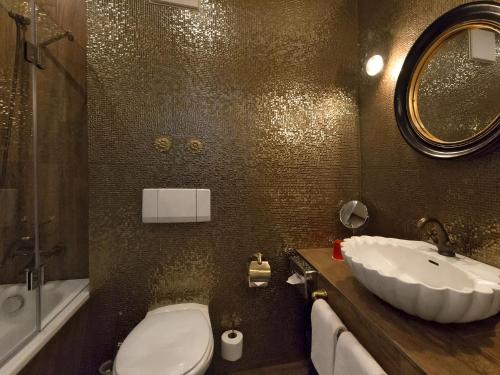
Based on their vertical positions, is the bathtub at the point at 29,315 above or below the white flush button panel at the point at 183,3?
below

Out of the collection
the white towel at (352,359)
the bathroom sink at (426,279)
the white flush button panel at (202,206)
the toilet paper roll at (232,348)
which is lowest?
the toilet paper roll at (232,348)

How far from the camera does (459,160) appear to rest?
875 millimetres

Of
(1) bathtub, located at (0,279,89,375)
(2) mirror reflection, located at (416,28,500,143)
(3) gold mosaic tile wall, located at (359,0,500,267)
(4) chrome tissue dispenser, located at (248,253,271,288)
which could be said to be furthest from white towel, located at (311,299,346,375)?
(1) bathtub, located at (0,279,89,375)

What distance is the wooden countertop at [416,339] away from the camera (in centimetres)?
47

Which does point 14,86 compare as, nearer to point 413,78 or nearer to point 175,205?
point 175,205

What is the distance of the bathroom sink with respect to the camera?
53 cm

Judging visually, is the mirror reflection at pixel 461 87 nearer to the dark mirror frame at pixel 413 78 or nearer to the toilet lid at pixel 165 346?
the dark mirror frame at pixel 413 78

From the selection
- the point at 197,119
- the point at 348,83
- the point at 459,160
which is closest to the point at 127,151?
the point at 197,119

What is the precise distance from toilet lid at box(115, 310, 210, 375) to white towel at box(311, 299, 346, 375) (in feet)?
1.55

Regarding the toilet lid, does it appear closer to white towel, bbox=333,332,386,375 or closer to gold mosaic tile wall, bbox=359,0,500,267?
white towel, bbox=333,332,386,375

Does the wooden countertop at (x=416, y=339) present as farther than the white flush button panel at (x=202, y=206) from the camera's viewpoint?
No

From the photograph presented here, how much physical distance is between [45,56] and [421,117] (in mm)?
2004

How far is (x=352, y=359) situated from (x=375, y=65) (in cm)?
149

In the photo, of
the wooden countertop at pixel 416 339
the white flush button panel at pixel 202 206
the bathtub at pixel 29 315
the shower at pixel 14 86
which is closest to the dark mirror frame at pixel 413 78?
the wooden countertop at pixel 416 339
